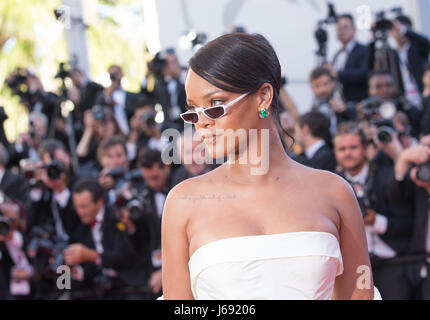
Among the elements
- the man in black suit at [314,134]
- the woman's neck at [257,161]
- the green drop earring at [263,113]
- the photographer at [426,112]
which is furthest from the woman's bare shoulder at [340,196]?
the photographer at [426,112]

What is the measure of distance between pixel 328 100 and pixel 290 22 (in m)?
1.55

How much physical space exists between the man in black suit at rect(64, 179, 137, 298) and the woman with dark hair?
305 cm

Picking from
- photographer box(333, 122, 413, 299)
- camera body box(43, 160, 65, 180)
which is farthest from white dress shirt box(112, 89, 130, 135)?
photographer box(333, 122, 413, 299)

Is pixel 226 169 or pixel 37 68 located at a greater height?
pixel 37 68

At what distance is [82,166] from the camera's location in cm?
736

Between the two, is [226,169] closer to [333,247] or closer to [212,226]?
[212,226]

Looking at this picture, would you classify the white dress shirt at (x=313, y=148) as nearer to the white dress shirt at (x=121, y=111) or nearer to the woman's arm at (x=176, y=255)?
the white dress shirt at (x=121, y=111)

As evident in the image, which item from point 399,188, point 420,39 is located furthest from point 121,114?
point 399,188

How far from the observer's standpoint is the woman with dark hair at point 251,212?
2084mm

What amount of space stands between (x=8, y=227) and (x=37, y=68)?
1176 cm

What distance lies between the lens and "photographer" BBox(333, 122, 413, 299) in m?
4.58

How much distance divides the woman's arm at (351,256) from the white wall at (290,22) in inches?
197

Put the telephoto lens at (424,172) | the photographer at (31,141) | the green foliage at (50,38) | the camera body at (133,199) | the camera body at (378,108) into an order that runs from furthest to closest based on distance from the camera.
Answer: the green foliage at (50,38), the photographer at (31,141), the camera body at (378,108), the camera body at (133,199), the telephoto lens at (424,172)

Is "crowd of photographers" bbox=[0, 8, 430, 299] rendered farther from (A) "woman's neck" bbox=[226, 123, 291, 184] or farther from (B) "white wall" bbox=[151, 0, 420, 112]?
(A) "woman's neck" bbox=[226, 123, 291, 184]
